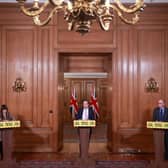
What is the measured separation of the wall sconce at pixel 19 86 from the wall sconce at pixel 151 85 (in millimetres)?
3567

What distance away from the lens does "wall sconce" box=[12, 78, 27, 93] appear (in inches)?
386

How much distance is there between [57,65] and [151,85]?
110 inches

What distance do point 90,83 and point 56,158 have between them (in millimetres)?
10191

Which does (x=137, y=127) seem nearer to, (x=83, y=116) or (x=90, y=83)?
(x=83, y=116)

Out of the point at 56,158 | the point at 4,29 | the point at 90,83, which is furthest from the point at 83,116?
the point at 90,83

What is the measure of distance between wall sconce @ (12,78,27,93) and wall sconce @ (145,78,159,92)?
11.7ft

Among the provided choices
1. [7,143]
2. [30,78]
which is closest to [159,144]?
[7,143]

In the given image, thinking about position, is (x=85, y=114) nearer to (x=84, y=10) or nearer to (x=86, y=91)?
(x=84, y=10)

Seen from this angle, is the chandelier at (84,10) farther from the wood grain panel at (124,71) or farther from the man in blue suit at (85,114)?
the wood grain panel at (124,71)

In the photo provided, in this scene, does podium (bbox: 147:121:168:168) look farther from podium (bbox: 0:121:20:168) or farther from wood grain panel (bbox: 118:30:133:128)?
podium (bbox: 0:121:20:168)

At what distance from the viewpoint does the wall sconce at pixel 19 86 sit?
9.81 metres

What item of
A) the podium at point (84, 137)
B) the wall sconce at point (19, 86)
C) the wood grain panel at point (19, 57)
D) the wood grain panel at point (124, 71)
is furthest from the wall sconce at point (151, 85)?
the wall sconce at point (19, 86)

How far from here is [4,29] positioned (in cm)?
988

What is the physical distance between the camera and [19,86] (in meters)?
9.81
